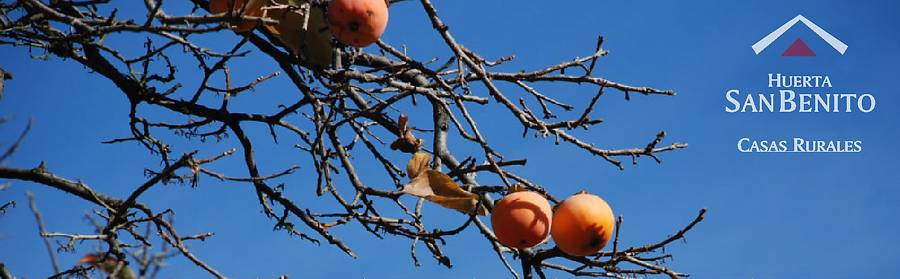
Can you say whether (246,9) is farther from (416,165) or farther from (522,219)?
(522,219)

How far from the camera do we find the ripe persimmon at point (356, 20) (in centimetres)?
248

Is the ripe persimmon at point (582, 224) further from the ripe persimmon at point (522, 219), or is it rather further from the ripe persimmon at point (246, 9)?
the ripe persimmon at point (246, 9)

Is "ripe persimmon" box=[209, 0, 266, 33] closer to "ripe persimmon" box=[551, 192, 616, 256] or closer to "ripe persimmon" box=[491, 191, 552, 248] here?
"ripe persimmon" box=[491, 191, 552, 248]

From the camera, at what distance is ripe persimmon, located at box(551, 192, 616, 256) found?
2414 mm

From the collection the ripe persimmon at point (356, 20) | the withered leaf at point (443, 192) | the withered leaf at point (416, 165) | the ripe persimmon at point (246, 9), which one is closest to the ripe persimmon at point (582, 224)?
the withered leaf at point (443, 192)

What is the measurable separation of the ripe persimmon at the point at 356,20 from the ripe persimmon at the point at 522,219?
623 mm

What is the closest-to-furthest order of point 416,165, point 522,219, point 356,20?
point 522,219
point 356,20
point 416,165

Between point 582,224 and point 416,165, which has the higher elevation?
point 416,165

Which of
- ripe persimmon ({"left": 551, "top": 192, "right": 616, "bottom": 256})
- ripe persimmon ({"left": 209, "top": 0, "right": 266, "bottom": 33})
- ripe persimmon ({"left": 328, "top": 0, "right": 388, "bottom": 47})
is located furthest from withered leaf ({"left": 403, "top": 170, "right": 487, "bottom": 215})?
ripe persimmon ({"left": 209, "top": 0, "right": 266, "bottom": 33})

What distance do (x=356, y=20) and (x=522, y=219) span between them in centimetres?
74

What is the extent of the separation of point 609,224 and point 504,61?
0.71 meters

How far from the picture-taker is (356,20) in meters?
2.49

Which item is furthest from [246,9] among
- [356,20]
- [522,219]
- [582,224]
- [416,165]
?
[582,224]

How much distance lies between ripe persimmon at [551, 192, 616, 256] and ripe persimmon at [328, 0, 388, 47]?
750 millimetres
